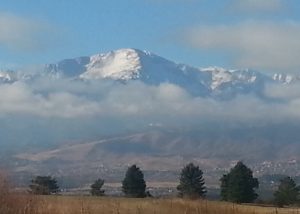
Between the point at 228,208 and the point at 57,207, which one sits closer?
the point at 57,207

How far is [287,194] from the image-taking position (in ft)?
252

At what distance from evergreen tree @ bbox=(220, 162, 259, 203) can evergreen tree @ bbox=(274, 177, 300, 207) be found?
2380mm

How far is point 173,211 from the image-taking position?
1532 inches

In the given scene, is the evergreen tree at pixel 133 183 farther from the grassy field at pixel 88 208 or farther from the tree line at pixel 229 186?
the grassy field at pixel 88 208

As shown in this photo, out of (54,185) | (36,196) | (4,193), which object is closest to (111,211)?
(36,196)

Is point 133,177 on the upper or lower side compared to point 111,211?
upper

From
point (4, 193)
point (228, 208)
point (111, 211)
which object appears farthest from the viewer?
point (228, 208)

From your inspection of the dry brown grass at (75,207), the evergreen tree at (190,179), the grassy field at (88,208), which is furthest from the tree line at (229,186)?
the grassy field at (88,208)

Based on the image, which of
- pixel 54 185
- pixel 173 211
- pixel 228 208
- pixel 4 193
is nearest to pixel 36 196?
pixel 4 193

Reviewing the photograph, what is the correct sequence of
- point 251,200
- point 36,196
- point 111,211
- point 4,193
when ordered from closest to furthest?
point 4,193 < point 36,196 < point 111,211 < point 251,200

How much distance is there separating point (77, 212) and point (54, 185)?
137ft

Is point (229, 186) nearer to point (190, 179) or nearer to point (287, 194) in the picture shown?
point (287, 194)

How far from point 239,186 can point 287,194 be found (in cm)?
463

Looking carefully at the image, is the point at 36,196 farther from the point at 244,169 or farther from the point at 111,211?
the point at 244,169
